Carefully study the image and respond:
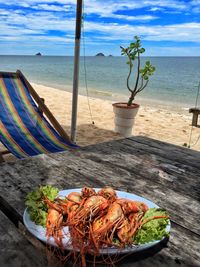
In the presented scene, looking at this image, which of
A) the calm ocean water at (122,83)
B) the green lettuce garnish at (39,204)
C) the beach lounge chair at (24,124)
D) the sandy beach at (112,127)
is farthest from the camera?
the calm ocean water at (122,83)

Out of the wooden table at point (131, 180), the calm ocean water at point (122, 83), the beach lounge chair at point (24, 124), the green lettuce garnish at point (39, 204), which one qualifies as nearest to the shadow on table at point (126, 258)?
the wooden table at point (131, 180)

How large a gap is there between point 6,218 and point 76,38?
333 cm

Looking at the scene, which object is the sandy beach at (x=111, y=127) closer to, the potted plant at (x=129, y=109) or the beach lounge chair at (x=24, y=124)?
the potted plant at (x=129, y=109)

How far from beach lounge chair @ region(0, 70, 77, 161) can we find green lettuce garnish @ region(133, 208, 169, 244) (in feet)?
6.88

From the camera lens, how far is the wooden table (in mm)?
883

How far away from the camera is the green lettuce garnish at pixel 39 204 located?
3.09 ft

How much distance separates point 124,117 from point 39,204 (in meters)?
4.34

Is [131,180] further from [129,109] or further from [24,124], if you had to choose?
[129,109]

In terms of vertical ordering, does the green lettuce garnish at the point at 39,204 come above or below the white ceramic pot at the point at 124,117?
above

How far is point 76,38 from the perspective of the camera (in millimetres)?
4008

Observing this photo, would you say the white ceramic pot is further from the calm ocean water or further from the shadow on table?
the calm ocean water

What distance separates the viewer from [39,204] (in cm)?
98

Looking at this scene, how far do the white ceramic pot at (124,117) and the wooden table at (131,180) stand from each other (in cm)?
322

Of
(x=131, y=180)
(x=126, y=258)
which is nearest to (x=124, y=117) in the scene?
(x=131, y=180)
